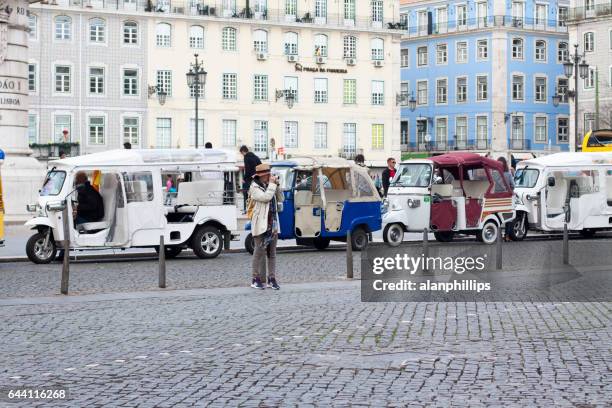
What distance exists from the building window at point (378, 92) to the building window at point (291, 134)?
17.9 feet

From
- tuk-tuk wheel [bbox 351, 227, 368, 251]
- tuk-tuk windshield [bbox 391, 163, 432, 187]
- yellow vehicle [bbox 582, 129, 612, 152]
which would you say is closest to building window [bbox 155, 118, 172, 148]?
yellow vehicle [bbox 582, 129, 612, 152]

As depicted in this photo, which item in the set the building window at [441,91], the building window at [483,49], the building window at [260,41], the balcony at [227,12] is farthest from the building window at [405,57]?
the building window at [260,41]

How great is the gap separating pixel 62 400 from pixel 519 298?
914 cm

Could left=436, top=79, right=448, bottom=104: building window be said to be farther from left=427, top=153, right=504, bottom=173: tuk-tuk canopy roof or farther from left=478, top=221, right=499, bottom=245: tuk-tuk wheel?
left=478, top=221, right=499, bottom=245: tuk-tuk wheel

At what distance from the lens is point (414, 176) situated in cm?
3105

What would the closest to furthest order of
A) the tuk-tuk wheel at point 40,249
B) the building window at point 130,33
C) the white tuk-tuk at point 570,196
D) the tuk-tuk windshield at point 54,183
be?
the tuk-tuk wheel at point 40,249 < the tuk-tuk windshield at point 54,183 < the white tuk-tuk at point 570,196 < the building window at point 130,33

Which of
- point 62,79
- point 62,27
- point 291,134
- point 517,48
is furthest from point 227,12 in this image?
point 517,48

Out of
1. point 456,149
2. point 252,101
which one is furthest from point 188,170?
point 456,149

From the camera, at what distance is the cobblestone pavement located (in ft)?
32.2

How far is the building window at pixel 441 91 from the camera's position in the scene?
97.5 meters

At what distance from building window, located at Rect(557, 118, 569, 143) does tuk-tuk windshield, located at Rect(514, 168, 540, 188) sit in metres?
63.7

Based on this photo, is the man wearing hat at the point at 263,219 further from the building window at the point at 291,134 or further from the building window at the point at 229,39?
the building window at the point at 291,134

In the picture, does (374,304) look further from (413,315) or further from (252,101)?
(252,101)

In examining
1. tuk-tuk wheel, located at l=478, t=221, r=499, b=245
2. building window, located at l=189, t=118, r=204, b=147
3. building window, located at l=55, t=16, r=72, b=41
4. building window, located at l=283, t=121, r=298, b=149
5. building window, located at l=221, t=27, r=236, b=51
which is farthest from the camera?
building window, located at l=283, t=121, r=298, b=149
